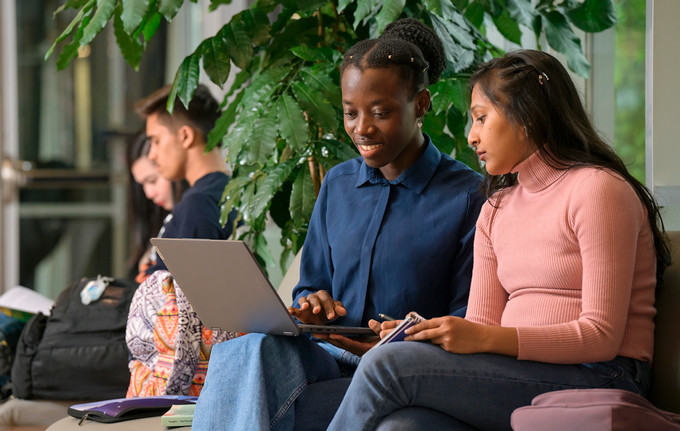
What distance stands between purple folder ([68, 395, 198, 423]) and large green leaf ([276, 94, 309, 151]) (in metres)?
0.65

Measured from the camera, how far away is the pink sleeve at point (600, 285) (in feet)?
4.22

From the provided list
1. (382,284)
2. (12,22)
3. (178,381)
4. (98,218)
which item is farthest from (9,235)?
(382,284)

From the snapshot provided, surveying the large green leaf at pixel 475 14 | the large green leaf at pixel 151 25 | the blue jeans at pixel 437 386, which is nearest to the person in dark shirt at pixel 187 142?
the large green leaf at pixel 151 25

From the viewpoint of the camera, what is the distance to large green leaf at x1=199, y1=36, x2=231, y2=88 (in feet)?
7.23

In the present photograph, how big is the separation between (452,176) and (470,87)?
0.25 m

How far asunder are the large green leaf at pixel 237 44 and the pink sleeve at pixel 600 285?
1.12m

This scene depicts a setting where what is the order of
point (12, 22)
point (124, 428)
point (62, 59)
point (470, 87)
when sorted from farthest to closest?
point (12, 22)
point (62, 59)
point (124, 428)
point (470, 87)

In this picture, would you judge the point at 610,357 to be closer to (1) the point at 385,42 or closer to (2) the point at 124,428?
(1) the point at 385,42

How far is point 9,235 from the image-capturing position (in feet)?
14.2

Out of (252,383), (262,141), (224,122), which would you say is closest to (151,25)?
(224,122)

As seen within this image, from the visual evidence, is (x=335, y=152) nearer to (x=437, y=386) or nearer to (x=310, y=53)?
(x=310, y=53)

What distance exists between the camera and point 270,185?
2152mm

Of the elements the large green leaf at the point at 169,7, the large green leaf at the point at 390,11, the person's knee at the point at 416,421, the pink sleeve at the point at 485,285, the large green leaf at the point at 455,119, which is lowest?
the person's knee at the point at 416,421

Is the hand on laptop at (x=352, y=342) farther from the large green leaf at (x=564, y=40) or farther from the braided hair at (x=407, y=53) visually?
the large green leaf at (x=564, y=40)
